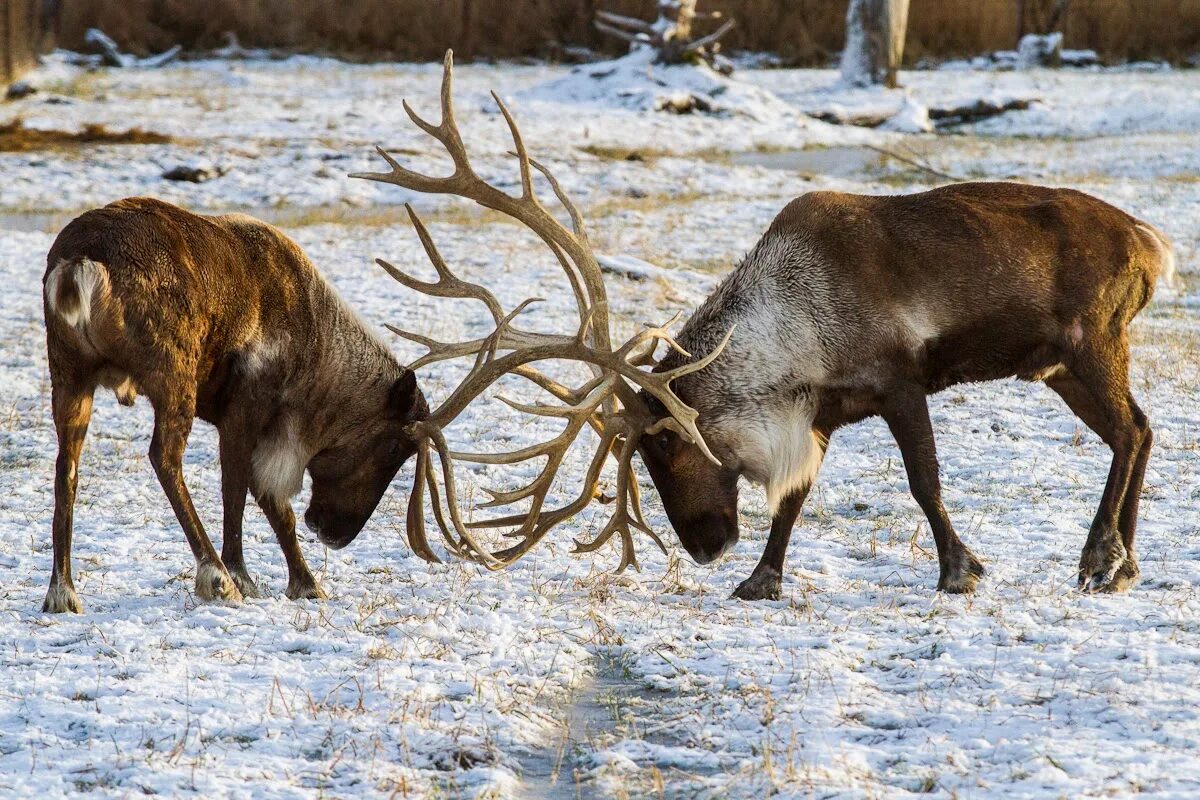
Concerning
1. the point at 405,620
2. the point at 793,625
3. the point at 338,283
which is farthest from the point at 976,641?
the point at 338,283

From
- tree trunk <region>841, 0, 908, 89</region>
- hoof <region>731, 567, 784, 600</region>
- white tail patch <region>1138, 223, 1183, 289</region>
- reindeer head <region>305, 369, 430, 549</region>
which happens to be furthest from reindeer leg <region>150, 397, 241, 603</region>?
tree trunk <region>841, 0, 908, 89</region>

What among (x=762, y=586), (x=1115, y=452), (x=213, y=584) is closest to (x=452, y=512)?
(x=213, y=584)

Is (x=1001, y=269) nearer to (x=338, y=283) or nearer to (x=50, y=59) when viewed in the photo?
(x=338, y=283)

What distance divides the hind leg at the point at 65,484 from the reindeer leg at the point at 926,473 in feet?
9.48

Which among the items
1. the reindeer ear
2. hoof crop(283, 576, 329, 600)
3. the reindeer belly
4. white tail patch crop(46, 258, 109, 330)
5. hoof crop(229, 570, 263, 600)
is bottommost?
hoof crop(283, 576, 329, 600)

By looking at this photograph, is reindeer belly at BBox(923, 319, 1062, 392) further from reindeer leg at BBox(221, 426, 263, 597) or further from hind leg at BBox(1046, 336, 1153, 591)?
reindeer leg at BBox(221, 426, 263, 597)

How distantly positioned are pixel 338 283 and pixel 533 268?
1563 millimetres

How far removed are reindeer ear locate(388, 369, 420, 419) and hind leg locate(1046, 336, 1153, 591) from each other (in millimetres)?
2557

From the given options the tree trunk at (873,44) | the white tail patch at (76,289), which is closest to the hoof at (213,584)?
the white tail patch at (76,289)

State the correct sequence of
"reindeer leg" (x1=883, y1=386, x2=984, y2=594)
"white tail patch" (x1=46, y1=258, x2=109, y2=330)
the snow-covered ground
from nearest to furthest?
the snow-covered ground
"white tail patch" (x1=46, y1=258, x2=109, y2=330)
"reindeer leg" (x1=883, y1=386, x2=984, y2=594)

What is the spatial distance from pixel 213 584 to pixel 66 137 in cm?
1326

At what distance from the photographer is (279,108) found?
1992cm

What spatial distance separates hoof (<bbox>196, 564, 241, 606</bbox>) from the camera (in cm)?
496

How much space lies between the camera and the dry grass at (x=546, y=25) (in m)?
27.9
